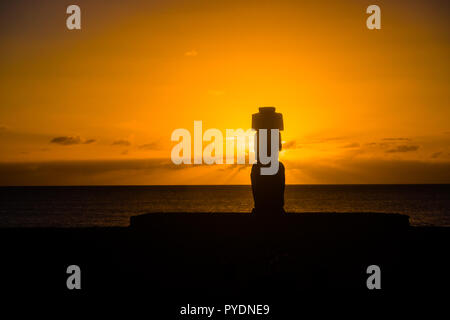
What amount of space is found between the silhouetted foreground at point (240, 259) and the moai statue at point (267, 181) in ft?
1.24

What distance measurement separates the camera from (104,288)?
12.3 metres

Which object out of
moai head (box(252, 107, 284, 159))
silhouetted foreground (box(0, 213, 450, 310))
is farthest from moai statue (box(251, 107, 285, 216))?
silhouetted foreground (box(0, 213, 450, 310))

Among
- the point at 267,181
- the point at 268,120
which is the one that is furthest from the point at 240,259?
the point at 268,120

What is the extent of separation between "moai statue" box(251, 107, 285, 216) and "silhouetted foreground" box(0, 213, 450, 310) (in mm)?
379

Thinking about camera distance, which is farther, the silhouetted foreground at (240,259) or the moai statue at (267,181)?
the moai statue at (267,181)

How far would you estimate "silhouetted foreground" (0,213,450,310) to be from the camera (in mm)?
12234

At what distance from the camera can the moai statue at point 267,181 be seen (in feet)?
51.2

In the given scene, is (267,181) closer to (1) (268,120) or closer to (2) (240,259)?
(1) (268,120)

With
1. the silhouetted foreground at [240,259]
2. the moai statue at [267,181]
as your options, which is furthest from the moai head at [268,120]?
the silhouetted foreground at [240,259]

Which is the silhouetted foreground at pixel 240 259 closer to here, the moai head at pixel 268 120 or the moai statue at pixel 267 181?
the moai statue at pixel 267 181

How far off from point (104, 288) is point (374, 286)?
250 inches

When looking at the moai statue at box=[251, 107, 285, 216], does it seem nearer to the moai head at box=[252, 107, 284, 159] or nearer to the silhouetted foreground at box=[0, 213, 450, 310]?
the moai head at box=[252, 107, 284, 159]
